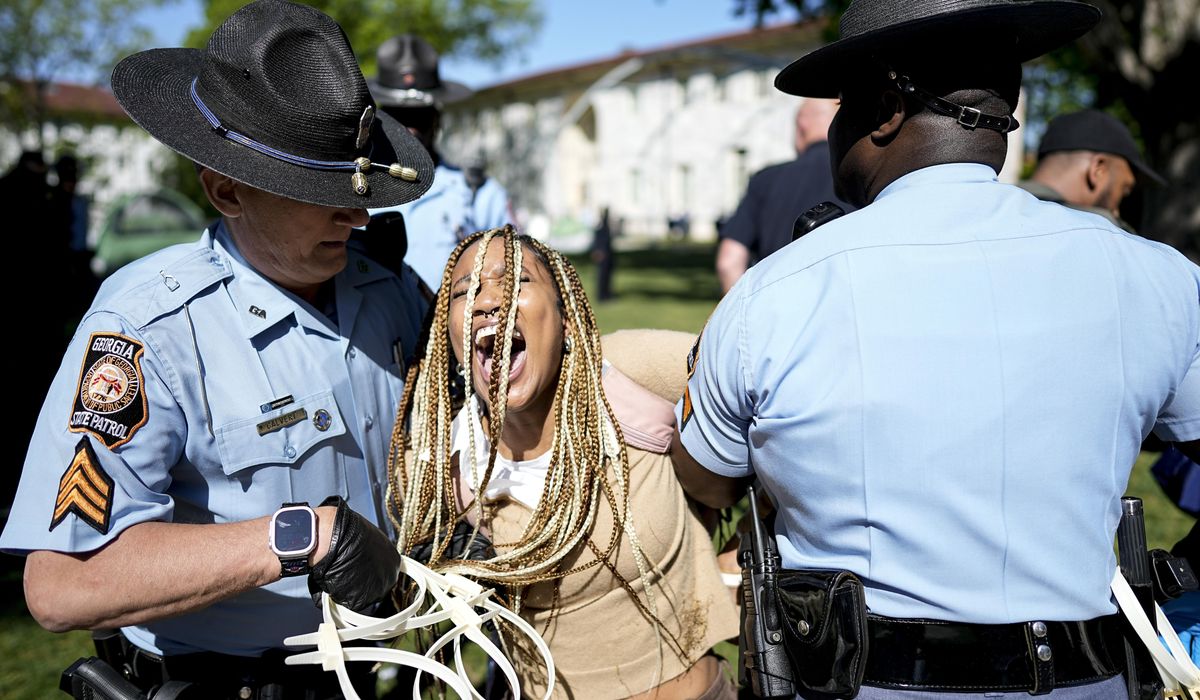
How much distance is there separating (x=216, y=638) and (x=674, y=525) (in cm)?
108

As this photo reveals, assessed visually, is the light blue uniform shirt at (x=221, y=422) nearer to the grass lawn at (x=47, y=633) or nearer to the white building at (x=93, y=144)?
the grass lawn at (x=47, y=633)

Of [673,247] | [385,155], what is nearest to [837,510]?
[385,155]

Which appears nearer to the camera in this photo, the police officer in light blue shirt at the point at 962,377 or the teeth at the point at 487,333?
the police officer in light blue shirt at the point at 962,377

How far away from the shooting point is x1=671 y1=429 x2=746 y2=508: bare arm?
203cm

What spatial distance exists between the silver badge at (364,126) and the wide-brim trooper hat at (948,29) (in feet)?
3.09

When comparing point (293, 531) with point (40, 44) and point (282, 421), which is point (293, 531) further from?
point (40, 44)

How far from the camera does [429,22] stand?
32.9m

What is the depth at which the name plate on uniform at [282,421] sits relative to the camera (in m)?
2.00

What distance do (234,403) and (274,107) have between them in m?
0.64

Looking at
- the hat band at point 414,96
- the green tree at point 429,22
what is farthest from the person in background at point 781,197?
the green tree at point 429,22

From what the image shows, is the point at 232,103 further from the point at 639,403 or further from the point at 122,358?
the point at 639,403

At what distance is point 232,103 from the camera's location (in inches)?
77.7

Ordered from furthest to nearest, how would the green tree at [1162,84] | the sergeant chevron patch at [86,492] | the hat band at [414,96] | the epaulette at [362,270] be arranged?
1. the green tree at [1162,84]
2. the hat band at [414,96]
3. the epaulette at [362,270]
4. the sergeant chevron patch at [86,492]

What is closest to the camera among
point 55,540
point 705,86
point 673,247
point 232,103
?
point 55,540
